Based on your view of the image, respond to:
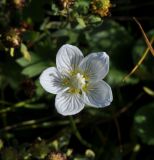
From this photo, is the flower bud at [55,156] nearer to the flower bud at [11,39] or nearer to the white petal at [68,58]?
the white petal at [68,58]

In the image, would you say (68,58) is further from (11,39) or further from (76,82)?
(11,39)

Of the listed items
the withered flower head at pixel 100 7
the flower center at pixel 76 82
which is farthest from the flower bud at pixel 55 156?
the withered flower head at pixel 100 7

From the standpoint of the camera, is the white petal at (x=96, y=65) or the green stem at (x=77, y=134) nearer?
the white petal at (x=96, y=65)

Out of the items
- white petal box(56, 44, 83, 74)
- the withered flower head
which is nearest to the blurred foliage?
the withered flower head

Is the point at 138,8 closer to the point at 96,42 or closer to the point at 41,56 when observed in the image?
the point at 96,42

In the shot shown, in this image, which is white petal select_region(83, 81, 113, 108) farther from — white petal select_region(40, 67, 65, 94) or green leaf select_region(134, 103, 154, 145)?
green leaf select_region(134, 103, 154, 145)

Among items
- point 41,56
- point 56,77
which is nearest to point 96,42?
point 41,56

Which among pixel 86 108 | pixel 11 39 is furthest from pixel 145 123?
pixel 11 39
